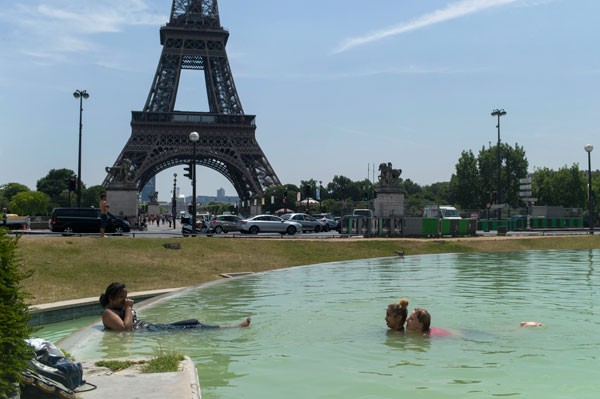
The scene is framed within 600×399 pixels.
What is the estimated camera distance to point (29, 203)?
10481 cm

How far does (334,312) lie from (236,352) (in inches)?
161

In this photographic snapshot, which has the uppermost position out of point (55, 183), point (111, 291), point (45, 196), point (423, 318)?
point (55, 183)

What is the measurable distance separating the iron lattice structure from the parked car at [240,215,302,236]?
37.0 metres

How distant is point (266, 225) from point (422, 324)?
3327cm

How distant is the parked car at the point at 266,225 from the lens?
42938 mm

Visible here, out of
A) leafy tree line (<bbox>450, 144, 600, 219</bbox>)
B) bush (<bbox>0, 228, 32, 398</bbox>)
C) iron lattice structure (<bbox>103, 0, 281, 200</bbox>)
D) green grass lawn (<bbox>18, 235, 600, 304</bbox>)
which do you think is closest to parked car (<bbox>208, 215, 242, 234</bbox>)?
green grass lawn (<bbox>18, 235, 600, 304</bbox>)

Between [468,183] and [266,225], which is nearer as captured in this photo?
[266,225]

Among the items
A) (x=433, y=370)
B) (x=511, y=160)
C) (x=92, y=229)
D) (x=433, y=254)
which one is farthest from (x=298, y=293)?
(x=511, y=160)

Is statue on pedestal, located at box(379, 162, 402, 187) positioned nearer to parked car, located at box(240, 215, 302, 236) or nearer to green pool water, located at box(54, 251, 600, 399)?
parked car, located at box(240, 215, 302, 236)

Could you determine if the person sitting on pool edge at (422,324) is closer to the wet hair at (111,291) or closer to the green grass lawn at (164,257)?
the wet hair at (111,291)

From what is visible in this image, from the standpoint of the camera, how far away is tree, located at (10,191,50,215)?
103562 mm

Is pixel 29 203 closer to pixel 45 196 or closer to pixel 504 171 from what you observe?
pixel 45 196

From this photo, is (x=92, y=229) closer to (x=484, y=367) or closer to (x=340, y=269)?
(x=340, y=269)

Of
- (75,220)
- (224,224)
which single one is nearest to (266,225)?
(224,224)
